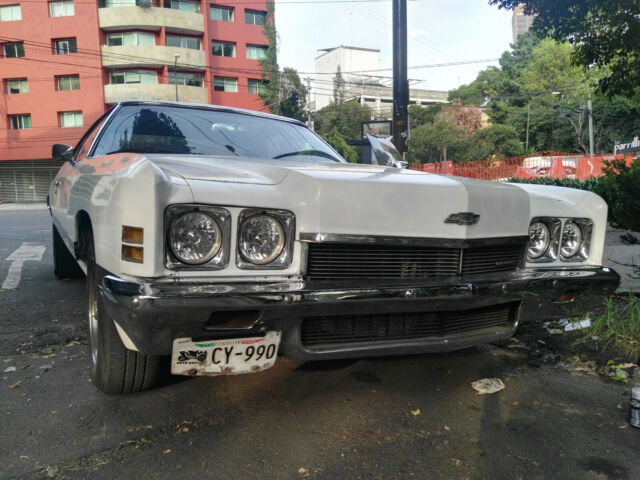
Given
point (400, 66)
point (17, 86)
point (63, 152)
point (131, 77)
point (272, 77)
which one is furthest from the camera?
point (272, 77)

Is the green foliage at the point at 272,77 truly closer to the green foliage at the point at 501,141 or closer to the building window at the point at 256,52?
the building window at the point at 256,52

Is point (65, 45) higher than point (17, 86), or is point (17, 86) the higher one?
point (65, 45)

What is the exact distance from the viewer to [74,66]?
32.8 m

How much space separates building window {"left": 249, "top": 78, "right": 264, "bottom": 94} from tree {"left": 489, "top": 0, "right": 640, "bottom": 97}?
34.6 meters

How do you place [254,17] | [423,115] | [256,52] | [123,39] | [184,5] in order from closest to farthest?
[123,39]
[184,5]
[254,17]
[256,52]
[423,115]

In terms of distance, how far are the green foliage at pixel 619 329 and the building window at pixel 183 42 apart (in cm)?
3578

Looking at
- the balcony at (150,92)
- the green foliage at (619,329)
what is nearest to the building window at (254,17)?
the balcony at (150,92)

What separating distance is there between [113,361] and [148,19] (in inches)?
A: 1409

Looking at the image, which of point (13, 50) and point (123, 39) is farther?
point (123, 39)

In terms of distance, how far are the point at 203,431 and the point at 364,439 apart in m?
0.71

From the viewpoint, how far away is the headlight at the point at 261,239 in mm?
2004

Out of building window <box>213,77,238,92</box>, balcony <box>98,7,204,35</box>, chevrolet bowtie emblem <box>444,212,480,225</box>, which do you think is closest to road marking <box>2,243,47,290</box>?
chevrolet bowtie emblem <box>444,212,480,225</box>

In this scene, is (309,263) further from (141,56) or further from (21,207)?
(141,56)

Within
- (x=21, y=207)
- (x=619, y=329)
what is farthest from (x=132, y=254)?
(x=21, y=207)
